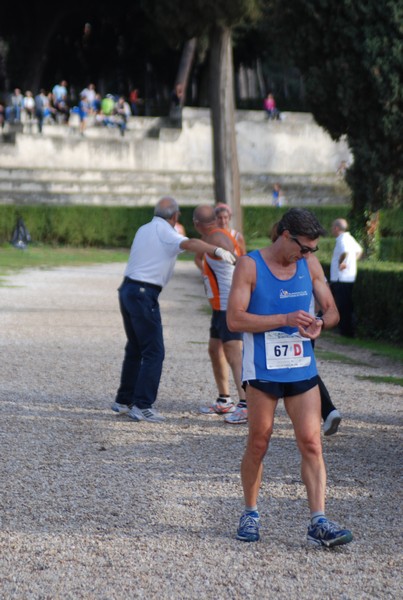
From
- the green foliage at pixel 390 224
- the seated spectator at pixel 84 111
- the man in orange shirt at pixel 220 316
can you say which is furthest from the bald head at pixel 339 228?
the seated spectator at pixel 84 111

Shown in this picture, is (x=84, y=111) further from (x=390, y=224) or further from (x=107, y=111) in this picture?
(x=390, y=224)

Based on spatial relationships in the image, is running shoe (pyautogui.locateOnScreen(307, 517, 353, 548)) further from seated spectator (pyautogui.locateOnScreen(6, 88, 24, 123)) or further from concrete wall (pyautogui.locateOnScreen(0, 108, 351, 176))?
seated spectator (pyautogui.locateOnScreen(6, 88, 24, 123))

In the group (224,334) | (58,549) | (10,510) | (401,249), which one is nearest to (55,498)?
(10,510)

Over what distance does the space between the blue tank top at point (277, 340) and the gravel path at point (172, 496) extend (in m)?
0.84

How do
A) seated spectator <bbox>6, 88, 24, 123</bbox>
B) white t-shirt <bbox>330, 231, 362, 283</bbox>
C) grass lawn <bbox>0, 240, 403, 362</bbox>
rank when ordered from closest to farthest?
white t-shirt <bbox>330, 231, 362, 283</bbox>, grass lawn <bbox>0, 240, 403, 362</bbox>, seated spectator <bbox>6, 88, 24, 123</bbox>

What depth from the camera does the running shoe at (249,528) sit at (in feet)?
18.5

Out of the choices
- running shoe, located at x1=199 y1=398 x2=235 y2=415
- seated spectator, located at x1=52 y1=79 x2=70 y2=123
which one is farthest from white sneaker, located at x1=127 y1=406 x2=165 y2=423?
seated spectator, located at x1=52 y1=79 x2=70 y2=123

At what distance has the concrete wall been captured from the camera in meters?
45.1

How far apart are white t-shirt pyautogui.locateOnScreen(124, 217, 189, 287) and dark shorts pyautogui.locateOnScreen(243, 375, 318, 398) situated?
360cm

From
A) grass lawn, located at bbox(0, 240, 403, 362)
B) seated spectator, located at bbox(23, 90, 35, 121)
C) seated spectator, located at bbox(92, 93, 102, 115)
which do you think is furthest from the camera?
seated spectator, located at bbox(92, 93, 102, 115)

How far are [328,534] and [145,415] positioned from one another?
12.7 ft

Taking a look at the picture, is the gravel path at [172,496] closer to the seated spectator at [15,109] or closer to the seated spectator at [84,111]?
the seated spectator at [84,111]

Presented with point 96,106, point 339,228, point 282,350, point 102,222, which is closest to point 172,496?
point 282,350

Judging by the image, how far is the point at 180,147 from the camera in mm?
47844
